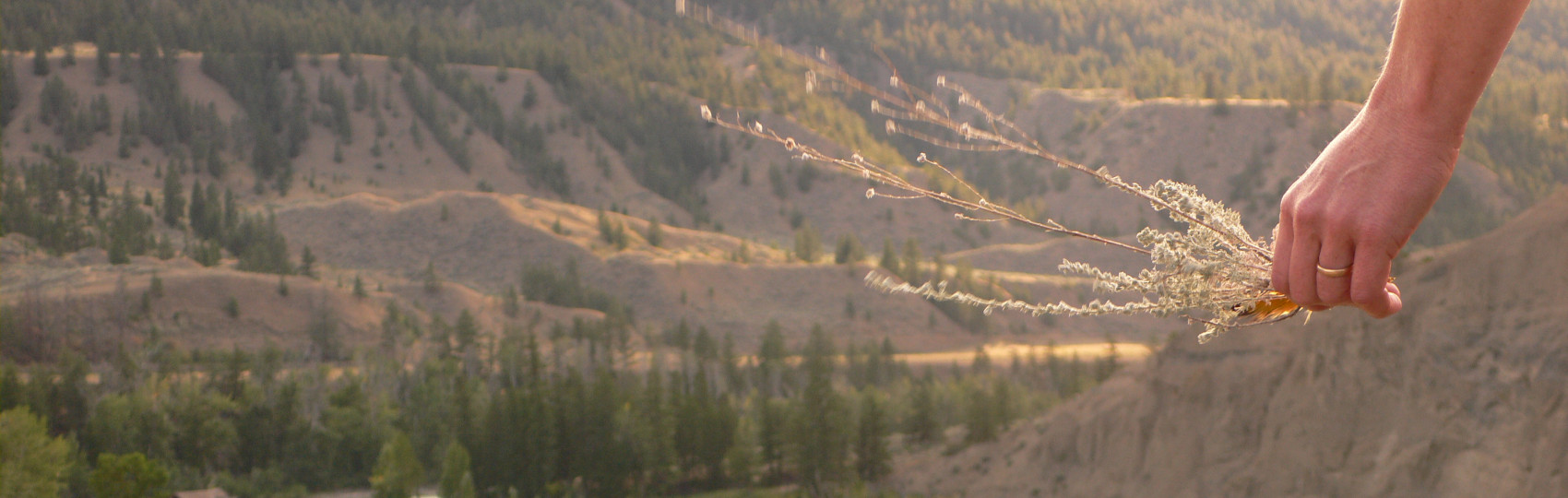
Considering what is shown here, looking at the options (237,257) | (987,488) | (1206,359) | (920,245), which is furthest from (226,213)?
(1206,359)

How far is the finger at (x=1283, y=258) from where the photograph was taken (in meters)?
2.21

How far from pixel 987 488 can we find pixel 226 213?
69.0 metres

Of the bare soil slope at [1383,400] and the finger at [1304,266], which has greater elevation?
the finger at [1304,266]

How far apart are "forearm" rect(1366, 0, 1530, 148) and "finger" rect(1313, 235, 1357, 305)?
247 millimetres

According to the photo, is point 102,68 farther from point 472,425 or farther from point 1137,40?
point 1137,40

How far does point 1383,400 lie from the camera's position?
16609mm

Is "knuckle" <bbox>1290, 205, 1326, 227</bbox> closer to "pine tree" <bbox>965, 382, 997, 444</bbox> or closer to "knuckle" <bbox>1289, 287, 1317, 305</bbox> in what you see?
"knuckle" <bbox>1289, 287, 1317, 305</bbox>

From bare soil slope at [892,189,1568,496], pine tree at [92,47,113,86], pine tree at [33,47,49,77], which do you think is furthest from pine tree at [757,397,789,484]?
pine tree at [33,47,49,77]

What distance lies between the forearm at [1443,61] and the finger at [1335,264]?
0.25m

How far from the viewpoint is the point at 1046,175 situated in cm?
11925

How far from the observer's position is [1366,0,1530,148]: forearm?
195 cm

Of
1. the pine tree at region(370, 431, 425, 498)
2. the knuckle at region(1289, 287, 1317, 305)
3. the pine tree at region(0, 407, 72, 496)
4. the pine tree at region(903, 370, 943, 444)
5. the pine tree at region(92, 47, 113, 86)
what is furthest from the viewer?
the pine tree at region(92, 47, 113, 86)

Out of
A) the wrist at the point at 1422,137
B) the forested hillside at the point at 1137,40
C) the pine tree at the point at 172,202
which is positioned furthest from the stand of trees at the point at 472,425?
the forested hillside at the point at 1137,40

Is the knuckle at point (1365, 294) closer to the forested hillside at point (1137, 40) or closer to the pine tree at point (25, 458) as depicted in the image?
the pine tree at point (25, 458)
